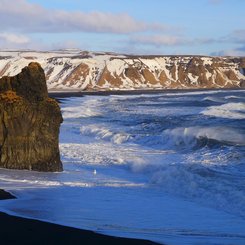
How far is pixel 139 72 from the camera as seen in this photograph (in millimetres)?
159000

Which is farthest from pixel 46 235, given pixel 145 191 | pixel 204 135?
pixel 204 135

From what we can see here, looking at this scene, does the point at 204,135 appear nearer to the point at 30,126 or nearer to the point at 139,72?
the point at 30,126

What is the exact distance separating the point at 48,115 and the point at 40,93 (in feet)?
1.98

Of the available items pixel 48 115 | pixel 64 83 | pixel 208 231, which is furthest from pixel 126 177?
pixel 64 83

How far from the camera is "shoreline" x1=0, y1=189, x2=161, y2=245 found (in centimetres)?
826

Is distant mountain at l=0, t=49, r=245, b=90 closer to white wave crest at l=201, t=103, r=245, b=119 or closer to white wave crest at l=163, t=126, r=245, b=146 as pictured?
white wave crest at l=201, t=103, r=245, b=119

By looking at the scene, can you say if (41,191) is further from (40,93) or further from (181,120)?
(181,120)

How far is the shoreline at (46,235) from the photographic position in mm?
8258

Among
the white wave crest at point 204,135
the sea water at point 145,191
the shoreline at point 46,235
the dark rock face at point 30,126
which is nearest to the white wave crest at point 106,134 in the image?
the white wave crest at point 204,135

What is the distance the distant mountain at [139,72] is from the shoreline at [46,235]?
13543cm

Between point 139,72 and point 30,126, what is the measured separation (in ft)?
475

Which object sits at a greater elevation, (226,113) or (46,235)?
(46,235)

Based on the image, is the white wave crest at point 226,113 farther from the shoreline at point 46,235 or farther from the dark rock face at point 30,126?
the shoreline at point 46,235

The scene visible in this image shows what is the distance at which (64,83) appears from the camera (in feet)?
497
